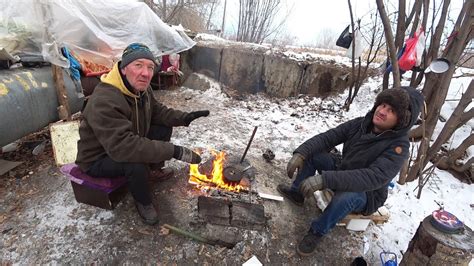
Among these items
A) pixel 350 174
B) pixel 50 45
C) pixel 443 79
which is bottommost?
pixel 350 174

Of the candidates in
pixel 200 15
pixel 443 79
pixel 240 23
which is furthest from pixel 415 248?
pixel 200 15

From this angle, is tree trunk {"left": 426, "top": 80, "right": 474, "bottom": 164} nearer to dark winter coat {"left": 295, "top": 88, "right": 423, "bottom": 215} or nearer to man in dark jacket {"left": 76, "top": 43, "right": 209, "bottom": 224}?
dark winter coat {"left": 295, "top": 88, "right": 423, "bottom": 215}

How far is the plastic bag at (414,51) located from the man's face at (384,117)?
138 cm

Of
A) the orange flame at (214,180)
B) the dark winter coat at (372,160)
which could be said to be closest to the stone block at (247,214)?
the orange flame at (214,180)

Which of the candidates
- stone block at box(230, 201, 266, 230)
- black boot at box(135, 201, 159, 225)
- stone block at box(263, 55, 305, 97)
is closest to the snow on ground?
stone block at box(263, 55, 305, 97)

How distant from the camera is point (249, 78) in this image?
7.86 metres

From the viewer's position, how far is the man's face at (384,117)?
2418 mm

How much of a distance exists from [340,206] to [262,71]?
18.8ft

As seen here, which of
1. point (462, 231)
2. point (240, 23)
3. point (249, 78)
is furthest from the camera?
point (240, 23)

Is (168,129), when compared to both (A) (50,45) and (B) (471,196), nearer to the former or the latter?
(A) (50,45)

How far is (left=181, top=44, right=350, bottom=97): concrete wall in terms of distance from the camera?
23.1 ft

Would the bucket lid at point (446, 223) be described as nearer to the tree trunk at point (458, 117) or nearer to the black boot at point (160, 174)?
the tree trunk at point (458, 117)

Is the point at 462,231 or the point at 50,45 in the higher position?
the point at 50,45

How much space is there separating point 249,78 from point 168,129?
5.07 meters
